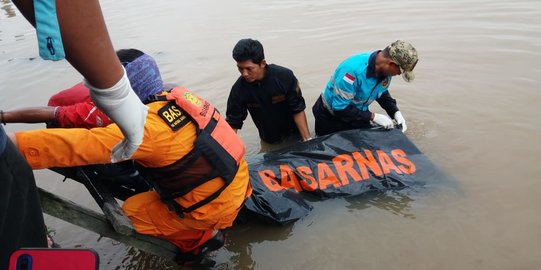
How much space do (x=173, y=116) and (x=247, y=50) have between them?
5.21ft

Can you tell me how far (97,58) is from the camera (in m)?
0.84

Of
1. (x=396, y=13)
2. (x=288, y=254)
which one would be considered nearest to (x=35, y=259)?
(x=288, y=254)

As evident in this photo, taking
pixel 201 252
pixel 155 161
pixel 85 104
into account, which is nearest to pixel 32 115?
pixel 85 104

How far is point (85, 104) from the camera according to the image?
89.7 inches

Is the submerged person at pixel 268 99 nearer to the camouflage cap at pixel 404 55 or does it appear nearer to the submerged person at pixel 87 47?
the camouflage cap at pixel 404 55

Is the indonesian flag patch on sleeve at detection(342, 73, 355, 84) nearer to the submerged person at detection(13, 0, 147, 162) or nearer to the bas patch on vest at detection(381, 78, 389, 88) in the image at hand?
the bas patch on vest at detection(381, 78, 389, 88)

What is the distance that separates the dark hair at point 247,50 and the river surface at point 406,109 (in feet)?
4.24

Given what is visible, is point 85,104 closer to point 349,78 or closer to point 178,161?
point 178,161

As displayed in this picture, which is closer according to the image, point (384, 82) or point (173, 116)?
point (173, 116)

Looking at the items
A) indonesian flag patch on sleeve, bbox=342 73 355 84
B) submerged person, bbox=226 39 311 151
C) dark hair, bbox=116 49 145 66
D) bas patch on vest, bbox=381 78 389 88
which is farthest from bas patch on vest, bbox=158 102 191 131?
bas patch on vest, bbox=381 78 389 88

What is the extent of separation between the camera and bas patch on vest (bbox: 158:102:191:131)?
1.93m

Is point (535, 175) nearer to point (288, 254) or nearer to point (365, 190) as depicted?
point (365, 190)

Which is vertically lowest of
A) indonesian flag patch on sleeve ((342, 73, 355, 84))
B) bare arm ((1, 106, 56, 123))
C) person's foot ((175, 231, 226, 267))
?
person's foot ((175, 231, 226, 267))

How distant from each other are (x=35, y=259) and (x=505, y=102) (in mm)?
4814
